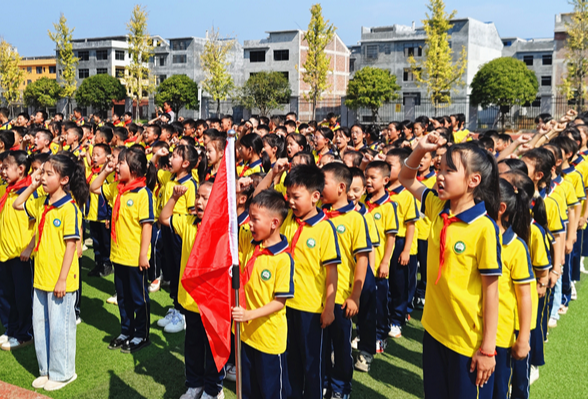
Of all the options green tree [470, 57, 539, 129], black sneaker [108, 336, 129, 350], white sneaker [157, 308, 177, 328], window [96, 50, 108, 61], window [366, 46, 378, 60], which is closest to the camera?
black sneaker [108, 336, 129, 350]

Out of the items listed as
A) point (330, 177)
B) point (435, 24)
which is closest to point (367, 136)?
point (330, 177)

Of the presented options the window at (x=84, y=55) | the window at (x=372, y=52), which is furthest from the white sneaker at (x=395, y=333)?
the window at (x=84, y=55)

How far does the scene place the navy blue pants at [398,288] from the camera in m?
5.28

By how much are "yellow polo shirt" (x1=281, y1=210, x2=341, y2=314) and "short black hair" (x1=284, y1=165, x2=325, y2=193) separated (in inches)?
7.3

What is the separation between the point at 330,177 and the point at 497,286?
4.93ft

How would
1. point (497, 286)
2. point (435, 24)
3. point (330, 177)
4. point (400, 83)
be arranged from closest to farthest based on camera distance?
point (497, 286), point (330, 177), point (435, 24), point (400, 83)

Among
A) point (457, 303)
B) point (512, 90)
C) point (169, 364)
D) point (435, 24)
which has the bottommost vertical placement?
point (169, 364)

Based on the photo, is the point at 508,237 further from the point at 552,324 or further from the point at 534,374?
the point at 552,324

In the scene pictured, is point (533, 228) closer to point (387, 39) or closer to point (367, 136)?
point (367, 136)

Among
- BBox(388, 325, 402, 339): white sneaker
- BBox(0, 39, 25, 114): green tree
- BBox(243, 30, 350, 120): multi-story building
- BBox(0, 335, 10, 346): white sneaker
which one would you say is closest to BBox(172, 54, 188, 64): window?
BBox(243, 30, 350, 120): multi-story building

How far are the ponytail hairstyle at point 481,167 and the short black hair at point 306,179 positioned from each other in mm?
1007

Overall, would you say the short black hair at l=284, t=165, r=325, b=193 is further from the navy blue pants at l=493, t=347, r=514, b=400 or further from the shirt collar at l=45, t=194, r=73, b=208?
the shirt collar at l=45, t=194, r=73, b=208

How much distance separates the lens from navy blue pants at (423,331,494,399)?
9.48 feet

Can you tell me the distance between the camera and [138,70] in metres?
33.4
